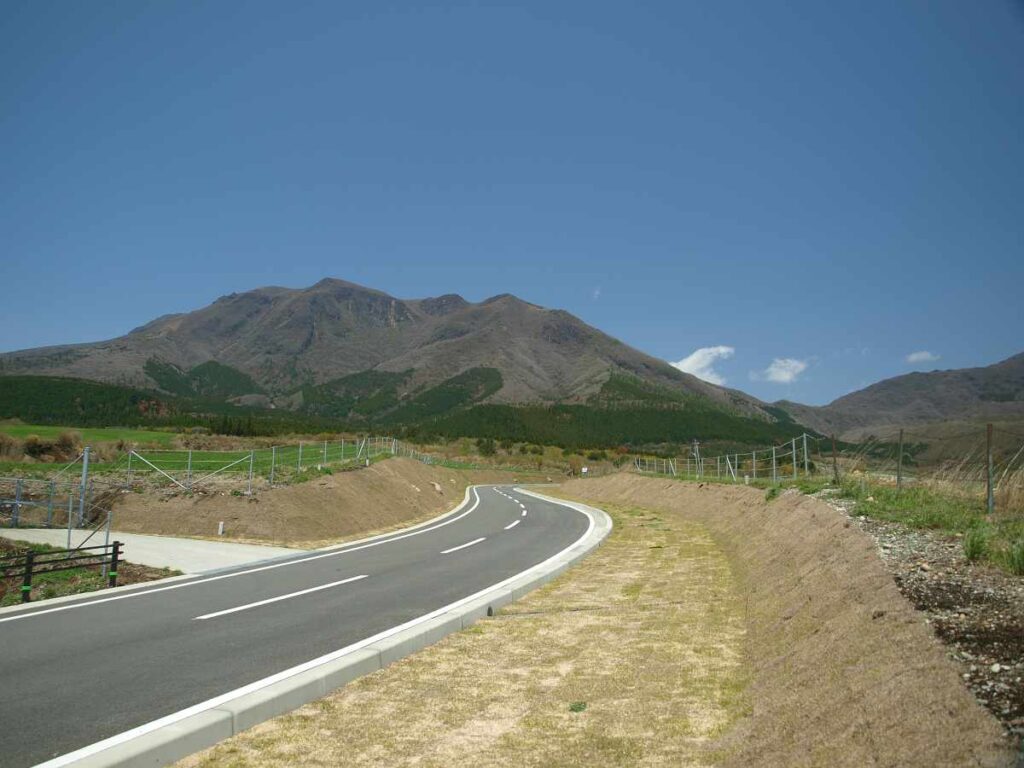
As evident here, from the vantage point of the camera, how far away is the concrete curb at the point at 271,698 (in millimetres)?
4977

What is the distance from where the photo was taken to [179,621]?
31.9 feet

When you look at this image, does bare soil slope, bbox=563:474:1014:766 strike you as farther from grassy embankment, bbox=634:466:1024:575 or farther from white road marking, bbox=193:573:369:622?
white road marking, bbox=193:573:369:622

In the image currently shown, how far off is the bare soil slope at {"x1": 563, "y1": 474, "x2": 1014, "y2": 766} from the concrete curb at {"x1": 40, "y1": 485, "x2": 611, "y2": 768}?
399 centimetres

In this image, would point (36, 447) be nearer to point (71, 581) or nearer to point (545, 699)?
point (71, 581)

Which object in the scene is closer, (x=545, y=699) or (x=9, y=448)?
(x=545, y=699)

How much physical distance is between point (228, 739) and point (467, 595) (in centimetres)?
620

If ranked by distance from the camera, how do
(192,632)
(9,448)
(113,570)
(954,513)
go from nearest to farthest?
(192,632), (954,513), (113,570), (9,448)

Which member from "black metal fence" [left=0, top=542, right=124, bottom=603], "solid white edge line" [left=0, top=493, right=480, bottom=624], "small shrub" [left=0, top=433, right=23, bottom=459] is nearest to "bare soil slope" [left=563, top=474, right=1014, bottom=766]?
"solid white edge line" [left=0, top=493, right=480, bottom=624]

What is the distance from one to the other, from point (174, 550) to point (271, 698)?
44.1ft

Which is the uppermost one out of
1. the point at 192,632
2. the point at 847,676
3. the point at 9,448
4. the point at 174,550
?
the point at 9,448

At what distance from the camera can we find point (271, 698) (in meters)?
6.04

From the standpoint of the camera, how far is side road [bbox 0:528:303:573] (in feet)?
50.5

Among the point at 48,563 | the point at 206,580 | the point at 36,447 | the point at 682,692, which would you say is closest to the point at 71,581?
the point at 48,563

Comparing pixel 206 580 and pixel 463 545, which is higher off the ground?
pixel 206 580
